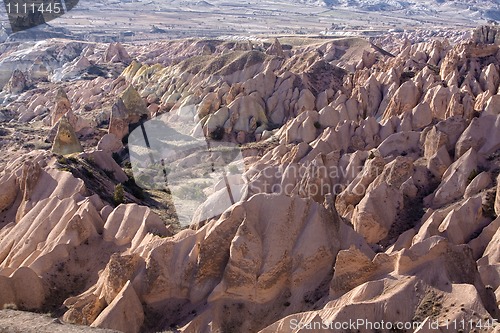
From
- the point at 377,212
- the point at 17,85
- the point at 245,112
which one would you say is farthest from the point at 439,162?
the point at 17,85

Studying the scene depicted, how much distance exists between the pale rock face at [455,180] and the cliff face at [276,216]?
11 cm

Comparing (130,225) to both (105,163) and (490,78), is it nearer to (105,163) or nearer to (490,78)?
(105,163)

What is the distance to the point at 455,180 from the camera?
117ft

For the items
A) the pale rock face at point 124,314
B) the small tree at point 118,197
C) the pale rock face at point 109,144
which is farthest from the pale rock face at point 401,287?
the pale rock face at point 109,144

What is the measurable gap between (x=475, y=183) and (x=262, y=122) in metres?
37.2

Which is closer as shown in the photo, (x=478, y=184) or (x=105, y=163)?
(x=478, y=184)

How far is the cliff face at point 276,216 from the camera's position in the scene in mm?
18906

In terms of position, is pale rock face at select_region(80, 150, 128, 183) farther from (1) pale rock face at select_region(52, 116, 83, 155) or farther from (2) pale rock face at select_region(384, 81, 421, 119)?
(2) pale rock face at select_region(384, 81, 421, 119)

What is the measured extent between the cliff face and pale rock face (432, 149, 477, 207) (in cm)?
11

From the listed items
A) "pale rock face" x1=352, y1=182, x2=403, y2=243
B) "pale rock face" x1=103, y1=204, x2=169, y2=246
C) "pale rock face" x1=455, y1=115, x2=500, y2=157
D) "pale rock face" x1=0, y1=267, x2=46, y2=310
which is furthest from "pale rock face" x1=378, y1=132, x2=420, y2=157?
"pale rock face" x1=0, y1=267, x2=46, y2=310

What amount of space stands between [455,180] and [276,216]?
18726 mm

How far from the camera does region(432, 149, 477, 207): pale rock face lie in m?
34.8

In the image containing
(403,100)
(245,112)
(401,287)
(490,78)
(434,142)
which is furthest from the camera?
(245,112)

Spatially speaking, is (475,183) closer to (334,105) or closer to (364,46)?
(334,105)
